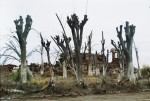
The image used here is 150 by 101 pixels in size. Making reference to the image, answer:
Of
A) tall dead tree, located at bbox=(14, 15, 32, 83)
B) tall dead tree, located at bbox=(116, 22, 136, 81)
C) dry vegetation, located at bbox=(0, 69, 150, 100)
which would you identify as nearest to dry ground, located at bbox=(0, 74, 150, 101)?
dry vegetation, located at bbox=(0, 69, 150, 100)

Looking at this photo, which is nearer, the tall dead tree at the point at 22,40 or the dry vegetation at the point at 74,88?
the dry vegetation at the point at 74,88

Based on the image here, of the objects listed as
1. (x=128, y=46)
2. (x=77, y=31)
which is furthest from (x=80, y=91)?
(x=128, y=46)

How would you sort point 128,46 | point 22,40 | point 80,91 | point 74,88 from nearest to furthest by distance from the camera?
point 80,91
point 74,88
point 22,40
point 128,46

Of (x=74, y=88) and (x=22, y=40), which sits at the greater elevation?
(x=22, y=40)

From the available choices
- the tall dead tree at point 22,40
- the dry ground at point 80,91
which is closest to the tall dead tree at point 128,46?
the dry ground at point 80,91

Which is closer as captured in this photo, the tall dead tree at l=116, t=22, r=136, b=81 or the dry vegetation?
the dry vegetation

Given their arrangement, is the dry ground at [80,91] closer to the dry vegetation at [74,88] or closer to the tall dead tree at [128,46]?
the dry vegetation at [74,88]

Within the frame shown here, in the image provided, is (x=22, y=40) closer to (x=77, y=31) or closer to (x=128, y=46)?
(x=77, y=31)

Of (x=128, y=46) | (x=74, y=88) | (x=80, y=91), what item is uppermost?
(x=128, y=46)

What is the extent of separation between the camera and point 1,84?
28.3m

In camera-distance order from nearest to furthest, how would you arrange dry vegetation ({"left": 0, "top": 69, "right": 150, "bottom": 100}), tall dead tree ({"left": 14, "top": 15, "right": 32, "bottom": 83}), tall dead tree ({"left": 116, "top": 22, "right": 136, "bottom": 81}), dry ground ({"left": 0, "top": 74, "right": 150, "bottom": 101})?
dry ground ({"left": 0, "top": 74, "right": 150, "bottom": 101})
dry vegetation ({"left": 0, "top": 69, "right": 150, "bottom": 100})
tall dead tree ({"left": 14, "top": 15, "right": 32, "bottom": 83})
tall dead tree ({"left": 116, "top": 22, "right": 136, "bottom": 81})

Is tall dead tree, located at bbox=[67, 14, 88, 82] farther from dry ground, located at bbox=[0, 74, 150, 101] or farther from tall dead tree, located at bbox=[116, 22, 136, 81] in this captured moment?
tall dead tree, located at bbox=[116, 22, 136, 81]

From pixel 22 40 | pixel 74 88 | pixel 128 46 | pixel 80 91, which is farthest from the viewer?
pixel 128 46

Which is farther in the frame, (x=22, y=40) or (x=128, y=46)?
(x=128, y=46)
